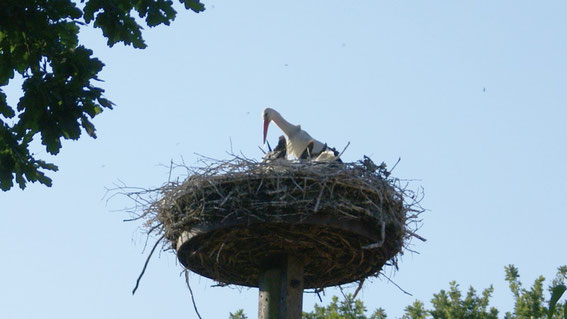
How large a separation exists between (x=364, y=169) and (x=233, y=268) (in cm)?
142

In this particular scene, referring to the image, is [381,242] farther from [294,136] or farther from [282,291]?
[294,136]

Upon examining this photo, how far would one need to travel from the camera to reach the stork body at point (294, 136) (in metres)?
12.0

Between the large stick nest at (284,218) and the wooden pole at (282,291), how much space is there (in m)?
0.10

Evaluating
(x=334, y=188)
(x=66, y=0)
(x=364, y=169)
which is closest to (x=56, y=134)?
(x=66, y=0)

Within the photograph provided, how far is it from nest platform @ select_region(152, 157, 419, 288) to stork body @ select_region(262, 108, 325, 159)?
7.76 feet

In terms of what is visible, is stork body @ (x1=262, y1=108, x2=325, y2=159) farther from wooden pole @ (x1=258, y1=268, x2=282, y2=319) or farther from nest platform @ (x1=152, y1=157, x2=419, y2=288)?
wooden pole @ (x1=258, y1=268, x2=282, y2=319)

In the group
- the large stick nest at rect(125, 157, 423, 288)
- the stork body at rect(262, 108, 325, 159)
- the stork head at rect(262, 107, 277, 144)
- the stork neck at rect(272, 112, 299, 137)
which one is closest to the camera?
the large stick nest at rect(125, 157, 423, 288)

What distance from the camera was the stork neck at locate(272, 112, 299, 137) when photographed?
1311 cm

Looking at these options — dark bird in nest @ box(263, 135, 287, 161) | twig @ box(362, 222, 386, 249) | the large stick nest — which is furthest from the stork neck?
twig @ box(362, 222, 386, 249)

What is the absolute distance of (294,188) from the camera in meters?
8.80

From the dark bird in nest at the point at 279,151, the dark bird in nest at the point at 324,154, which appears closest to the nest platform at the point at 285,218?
the dark bird in nest at the point at 324,154

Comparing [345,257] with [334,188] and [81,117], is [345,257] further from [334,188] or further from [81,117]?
[81,117]

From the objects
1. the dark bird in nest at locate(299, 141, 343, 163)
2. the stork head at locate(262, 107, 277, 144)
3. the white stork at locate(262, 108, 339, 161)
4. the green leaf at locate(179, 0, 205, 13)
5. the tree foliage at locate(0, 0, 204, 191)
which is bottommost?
the tree foliage at locate(0, 0, 204, 191)

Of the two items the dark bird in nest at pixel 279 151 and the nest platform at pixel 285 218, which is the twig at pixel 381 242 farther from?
the dark bird in nest at pixel 279 151
